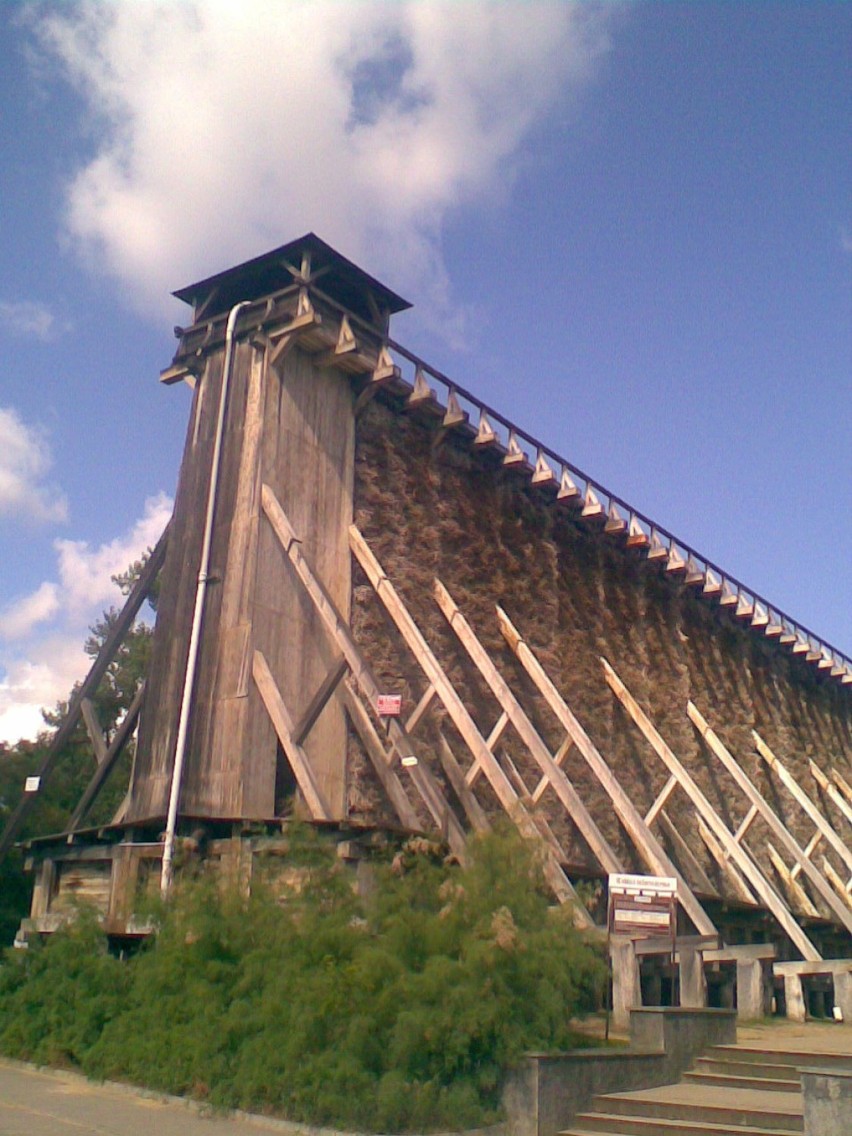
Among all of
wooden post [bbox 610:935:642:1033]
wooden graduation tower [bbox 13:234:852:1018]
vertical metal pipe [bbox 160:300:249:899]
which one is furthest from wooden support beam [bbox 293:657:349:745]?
wooden post [bbox 610:935:642:1033]

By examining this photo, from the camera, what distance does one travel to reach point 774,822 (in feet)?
63.2

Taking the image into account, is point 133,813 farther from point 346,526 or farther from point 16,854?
point 346,526

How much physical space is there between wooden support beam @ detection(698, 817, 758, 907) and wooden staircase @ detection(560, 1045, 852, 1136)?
1212cm

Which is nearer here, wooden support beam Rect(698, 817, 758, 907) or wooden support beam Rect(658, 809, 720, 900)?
wooden support beam Rect(658, 809, 720, 900)

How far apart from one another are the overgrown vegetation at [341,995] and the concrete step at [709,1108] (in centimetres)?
65

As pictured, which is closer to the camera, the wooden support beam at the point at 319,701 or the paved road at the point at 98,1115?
the paved road at the point at 98,1115

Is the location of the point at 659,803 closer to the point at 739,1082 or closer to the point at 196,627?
the point at 196,627

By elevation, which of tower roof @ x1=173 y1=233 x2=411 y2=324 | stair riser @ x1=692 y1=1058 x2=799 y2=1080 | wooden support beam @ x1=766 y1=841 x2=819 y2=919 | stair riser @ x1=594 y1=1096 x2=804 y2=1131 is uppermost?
tower roof @ x1=173 y1=233 x2=411 y2=324

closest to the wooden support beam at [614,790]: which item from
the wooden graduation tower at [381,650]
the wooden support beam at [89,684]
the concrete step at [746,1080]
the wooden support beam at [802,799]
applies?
the wooden graduation tower at [381,650]

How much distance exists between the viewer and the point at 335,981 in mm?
7582

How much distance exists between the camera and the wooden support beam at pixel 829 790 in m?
26.8

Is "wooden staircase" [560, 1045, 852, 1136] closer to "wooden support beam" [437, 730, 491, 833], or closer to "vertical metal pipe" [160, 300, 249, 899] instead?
"vertical metal pipe" [160, 300, 249, 899]

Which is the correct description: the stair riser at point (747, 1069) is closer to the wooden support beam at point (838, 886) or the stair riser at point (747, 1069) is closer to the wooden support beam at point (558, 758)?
the wooden support beam at point (558, 758)

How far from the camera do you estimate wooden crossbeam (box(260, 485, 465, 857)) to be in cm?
1300
